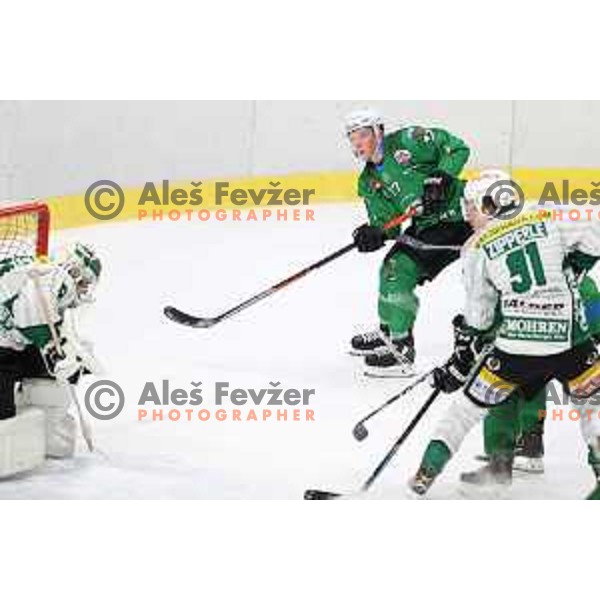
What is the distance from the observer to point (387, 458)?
3.43 metres

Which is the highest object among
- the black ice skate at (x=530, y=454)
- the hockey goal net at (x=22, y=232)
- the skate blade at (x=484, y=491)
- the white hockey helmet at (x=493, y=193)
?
the white hockey helmet at (x=493, y=193)

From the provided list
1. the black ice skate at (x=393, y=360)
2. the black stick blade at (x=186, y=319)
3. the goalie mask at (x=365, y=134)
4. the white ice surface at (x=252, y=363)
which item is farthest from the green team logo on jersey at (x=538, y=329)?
the black stick blade at (x=186, y=319)

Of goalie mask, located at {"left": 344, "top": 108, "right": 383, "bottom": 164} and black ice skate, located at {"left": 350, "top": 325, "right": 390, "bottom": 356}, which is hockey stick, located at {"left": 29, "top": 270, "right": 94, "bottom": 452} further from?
goalie mask, located at {"left": 344, "top": 108, "right": 383, "bottom": 164}

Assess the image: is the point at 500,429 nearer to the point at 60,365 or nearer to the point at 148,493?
the point at 148,493

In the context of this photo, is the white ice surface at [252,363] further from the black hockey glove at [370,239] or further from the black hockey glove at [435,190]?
the black hockey glove at [435,190]

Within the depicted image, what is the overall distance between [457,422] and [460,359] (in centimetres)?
16

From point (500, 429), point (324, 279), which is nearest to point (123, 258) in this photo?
point (324, 279)

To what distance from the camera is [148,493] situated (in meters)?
3.41

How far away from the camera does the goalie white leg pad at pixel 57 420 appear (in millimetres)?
3574

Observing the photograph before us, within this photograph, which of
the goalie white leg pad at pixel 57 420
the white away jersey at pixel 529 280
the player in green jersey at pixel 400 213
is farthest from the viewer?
the goalie white leg pad at pixel 57 420

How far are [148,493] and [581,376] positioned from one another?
1.08 meters

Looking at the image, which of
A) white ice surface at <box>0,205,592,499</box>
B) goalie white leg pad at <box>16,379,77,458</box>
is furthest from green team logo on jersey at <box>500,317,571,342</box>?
goalie white leg pad at <box>16,379,77,458</box>

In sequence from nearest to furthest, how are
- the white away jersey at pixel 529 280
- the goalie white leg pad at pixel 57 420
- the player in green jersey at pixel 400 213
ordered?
the white away jersey at pixel 529 280 < the player in green jersey at pixel 400 213 < the goalie white leg pad at pixel 57 420

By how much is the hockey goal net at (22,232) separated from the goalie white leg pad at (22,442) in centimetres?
39
